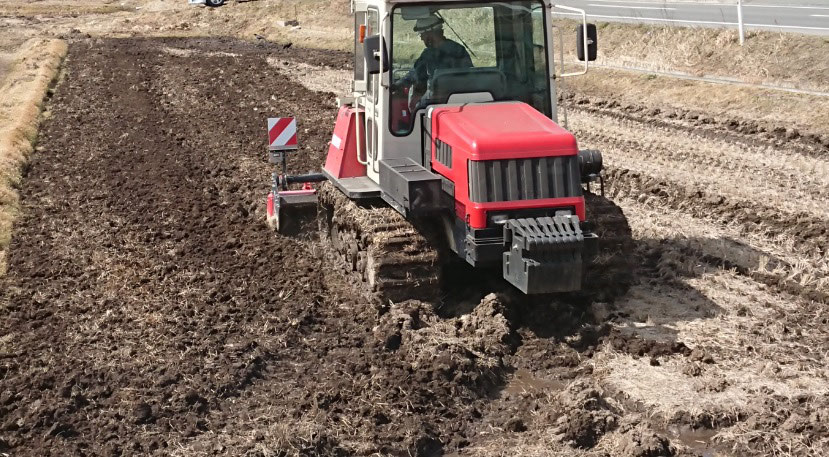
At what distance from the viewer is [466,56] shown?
9.62m

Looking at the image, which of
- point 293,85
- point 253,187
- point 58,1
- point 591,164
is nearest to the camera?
point 591,164

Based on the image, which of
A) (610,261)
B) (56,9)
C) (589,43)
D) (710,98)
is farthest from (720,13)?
(56,9)

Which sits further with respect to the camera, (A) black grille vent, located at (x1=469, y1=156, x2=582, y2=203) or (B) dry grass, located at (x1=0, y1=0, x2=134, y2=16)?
(B) dry grass, located at (x1=0, y1=0, x2=134, y2=16)

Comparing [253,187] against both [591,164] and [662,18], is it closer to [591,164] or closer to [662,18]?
[591,164]

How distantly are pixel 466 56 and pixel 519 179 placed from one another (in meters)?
1.58

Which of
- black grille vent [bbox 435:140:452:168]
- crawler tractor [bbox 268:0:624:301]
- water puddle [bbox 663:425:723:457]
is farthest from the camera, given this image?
black grille vent [bbox 435:140:452:168]

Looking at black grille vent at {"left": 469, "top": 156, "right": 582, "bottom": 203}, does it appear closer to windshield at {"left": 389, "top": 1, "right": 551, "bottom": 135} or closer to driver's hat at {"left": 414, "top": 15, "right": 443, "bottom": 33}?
windshield at {"left": 389, "top": 1, "right": 551, "bottom": 135}

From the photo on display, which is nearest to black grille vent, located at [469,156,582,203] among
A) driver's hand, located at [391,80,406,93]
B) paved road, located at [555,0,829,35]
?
driver's hand, located at [391,80,406,93]

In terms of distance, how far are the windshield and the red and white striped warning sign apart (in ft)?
11.3

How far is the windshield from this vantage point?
9.49 meters

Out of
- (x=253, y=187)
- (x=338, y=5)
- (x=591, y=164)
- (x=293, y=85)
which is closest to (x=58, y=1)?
(x=338, y=5)

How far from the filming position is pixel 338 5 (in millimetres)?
45031

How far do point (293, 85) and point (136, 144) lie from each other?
24.5 feet

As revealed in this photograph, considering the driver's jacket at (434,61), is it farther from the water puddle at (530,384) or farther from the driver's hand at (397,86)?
the water puddle at (530,384)
